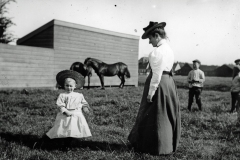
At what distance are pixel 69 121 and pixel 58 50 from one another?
11223mm

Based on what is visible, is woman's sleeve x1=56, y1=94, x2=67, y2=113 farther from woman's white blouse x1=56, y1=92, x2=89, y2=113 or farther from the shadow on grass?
the shadow on grass

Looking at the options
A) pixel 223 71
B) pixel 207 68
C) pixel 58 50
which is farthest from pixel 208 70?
pixel 58 50

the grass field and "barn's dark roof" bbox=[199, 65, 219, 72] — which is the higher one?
"barn's dark roof" bbox=[199, 65, 219, 72]

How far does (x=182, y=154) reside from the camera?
3.97 meters

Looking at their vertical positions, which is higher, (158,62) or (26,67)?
(26,67)

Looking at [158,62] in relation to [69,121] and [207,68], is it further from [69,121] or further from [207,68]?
[207,68]

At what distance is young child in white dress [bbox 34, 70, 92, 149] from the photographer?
12.5 ft

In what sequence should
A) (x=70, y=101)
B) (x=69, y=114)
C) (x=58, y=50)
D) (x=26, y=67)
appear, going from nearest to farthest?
(x=69, y=114), (x=70, y=101), (x=26, y=67), (x=58, y=50)

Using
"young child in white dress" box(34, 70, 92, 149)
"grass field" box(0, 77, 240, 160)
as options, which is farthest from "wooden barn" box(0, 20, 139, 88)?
"young child in white dress" box(34, 70, 92, 149)

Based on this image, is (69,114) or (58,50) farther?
(58,50)

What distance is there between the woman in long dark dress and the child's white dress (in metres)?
0.87

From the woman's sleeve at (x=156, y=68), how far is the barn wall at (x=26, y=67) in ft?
33.5

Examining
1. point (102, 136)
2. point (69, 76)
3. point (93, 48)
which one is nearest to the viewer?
point (69, 76)

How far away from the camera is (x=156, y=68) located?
11.9 ft
